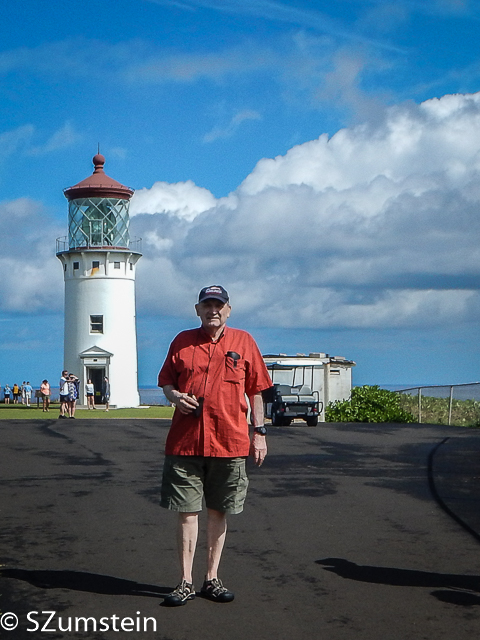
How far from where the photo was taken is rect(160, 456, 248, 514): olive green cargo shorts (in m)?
6.50

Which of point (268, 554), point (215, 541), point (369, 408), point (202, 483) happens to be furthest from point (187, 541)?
point (369, 408)

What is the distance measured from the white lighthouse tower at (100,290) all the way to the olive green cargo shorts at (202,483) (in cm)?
4793

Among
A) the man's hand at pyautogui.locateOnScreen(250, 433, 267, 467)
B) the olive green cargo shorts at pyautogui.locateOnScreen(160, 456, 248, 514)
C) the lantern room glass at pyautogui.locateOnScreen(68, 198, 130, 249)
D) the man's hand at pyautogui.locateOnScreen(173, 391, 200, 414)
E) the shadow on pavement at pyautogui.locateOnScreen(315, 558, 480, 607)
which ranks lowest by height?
the shadow on pavement at pyautogui.locateOnScreen(315, 558, 480, 607)

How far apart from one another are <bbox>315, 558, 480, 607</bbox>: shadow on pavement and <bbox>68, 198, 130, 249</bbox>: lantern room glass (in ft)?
161

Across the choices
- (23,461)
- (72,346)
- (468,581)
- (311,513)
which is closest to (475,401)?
(23,461)

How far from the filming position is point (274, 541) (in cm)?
856

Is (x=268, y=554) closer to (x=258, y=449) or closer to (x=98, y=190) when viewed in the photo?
(x=258, y=449)

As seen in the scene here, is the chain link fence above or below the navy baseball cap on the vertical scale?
below

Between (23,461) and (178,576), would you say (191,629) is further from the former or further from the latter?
(23,461)

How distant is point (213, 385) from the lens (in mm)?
6609

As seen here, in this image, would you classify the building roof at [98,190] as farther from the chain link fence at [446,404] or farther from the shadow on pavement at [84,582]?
the shadow on pavement at [84,582]

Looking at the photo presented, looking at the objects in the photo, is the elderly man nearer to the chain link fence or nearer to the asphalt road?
the asphalt road

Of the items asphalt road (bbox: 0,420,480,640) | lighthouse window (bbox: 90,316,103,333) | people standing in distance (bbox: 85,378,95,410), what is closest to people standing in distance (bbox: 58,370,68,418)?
people standing in distance (bbox: 85,378,95,410)

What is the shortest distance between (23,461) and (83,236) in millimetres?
41289
